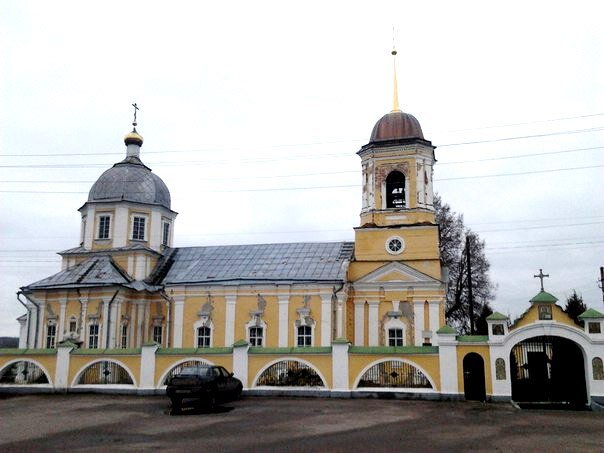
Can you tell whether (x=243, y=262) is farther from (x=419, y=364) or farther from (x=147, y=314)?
(x=419, y=364)

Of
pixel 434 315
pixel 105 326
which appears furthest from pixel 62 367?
pixel 434 315

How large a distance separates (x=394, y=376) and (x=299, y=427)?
262 inches

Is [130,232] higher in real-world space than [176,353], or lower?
higher

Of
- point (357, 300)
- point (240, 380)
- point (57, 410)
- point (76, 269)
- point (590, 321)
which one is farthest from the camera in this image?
point (76, 269)

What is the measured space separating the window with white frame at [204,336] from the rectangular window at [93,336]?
4490 millimetres

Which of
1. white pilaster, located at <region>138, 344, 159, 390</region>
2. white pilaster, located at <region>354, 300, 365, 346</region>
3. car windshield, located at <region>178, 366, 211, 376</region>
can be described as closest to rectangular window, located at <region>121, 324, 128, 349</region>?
white pilaster, located at <region>138, 344, 159, 390</region>

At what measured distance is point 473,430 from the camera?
11.9 meters

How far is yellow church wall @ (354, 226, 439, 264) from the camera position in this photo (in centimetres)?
2600

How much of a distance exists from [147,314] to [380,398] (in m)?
14.0

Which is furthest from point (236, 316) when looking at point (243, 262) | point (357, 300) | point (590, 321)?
point (590, 321)

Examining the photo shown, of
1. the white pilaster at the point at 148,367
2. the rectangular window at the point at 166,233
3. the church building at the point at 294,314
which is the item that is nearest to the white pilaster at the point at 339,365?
the church building at the point at 294,314

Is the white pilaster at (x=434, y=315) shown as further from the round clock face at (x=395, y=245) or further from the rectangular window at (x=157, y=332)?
the rectangular window at (x=157, y=332)

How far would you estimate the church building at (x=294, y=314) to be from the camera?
57.4ft

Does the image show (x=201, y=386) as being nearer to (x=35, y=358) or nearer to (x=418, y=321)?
(x=35, y=358)
